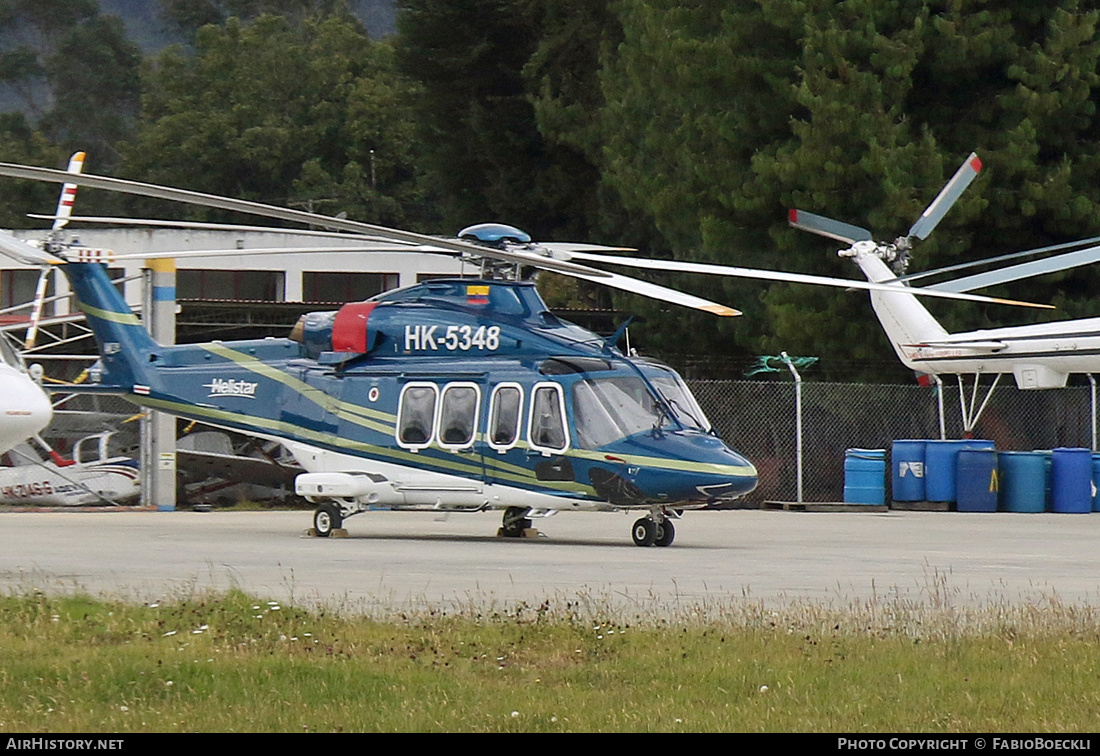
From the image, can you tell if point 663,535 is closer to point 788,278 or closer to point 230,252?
point 788,278

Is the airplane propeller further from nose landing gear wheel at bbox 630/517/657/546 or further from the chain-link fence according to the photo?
the chain-link fence

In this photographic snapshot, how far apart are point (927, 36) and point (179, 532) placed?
17.1 m

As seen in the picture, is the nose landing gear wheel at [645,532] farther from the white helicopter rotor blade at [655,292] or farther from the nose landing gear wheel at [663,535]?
the white helicopter rotor blade at [655,292]

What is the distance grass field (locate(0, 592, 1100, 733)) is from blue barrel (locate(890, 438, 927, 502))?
16009 mm

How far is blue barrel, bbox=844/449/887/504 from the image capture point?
85.1 ft

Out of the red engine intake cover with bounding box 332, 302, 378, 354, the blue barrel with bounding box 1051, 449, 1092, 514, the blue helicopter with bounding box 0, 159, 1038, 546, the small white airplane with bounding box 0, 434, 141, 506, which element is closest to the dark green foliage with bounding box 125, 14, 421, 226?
the small white airplane with bounding box 0, 434, 141, 506

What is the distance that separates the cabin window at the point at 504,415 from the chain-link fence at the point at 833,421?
9.24m

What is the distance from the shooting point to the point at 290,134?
67.1 m

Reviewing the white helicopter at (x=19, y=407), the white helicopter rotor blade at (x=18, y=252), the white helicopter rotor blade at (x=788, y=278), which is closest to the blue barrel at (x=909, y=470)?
the white helicopter rotor blade at (x=788, y=278)

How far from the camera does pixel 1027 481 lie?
25.6m

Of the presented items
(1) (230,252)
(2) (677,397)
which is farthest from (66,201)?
(2) (677,397)

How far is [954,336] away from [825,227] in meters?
2.97

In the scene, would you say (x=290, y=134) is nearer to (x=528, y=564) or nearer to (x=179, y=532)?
(x=179, y=532)

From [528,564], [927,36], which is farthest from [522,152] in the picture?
[528,564]
